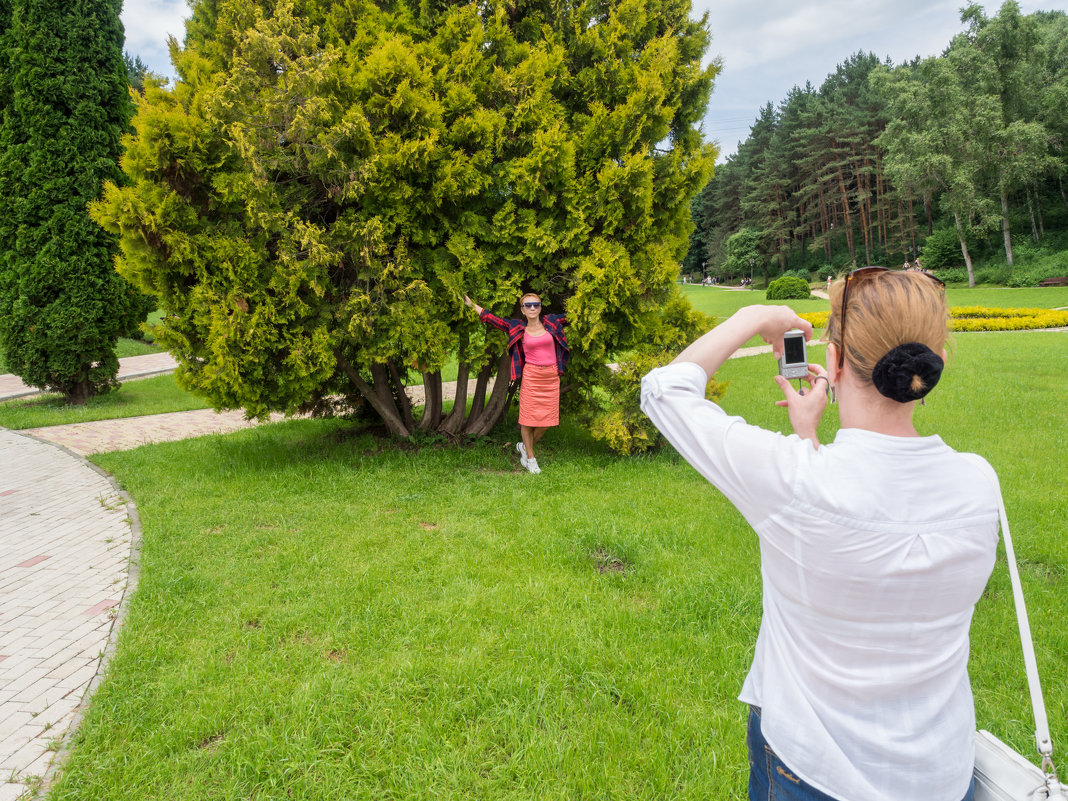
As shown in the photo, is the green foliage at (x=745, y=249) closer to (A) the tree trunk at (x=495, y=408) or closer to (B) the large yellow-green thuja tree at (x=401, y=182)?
(B) the large yellow-green thuja tree at (x=401, y=182)

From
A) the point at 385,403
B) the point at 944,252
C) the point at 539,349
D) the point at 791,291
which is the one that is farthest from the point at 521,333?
the point at 944,252

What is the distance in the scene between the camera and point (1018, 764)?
4.30 feet

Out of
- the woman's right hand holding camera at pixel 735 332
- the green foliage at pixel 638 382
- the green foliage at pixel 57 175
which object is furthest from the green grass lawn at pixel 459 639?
the green foliage at pixel 57 175

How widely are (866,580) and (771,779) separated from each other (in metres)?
0.55

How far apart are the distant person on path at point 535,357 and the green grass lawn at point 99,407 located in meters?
6.32

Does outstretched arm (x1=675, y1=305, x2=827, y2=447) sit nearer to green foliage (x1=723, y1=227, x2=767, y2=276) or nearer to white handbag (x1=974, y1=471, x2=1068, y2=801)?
white handbag (x1=974, y1=471, x2=1068, y2=801)

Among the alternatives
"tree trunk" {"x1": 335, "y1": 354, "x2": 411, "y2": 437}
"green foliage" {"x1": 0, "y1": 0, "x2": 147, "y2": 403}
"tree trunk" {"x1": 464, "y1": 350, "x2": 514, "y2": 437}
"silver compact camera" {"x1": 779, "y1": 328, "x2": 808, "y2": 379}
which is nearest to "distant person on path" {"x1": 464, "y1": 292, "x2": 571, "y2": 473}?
"tree trunk" {"x1": 464, "y1": 350, "x2": 514, "y2": 437}

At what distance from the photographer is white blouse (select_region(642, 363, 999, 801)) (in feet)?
3.98

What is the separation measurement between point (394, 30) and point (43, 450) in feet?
24.6

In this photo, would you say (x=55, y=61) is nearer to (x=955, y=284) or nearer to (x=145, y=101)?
(x=145, y=101)

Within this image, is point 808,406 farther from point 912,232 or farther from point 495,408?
point 912,232

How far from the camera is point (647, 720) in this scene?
3.03 meters

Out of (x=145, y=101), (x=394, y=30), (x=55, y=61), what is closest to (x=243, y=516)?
(x=145, y=101)

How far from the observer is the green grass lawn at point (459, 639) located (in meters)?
2.79
